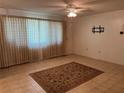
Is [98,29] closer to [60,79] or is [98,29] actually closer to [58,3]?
[58,3]

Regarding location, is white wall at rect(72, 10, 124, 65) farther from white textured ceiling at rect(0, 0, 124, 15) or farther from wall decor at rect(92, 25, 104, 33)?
white textured ceiling at rect(0, 0, 124, 15)

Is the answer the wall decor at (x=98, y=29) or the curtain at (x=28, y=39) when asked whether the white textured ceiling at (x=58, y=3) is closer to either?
the curtain at (x=28, y=39)

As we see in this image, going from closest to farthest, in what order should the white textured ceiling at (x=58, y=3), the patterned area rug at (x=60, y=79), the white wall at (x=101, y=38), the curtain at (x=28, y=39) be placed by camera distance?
1. the patterned area rug at (x=60, y=79)
2. the white textured ceiling at (x=58, y=3)
3. the curtain at (x=28, y=39)
4. the white wall at (x=101, y=38)

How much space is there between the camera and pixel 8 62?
395 centimetres

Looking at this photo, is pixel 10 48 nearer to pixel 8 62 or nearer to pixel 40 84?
pixel 8 62

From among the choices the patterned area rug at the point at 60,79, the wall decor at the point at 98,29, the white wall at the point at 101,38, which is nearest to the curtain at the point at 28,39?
the white wall at the point at 101,38

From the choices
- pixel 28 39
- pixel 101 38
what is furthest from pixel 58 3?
pixel 101 38

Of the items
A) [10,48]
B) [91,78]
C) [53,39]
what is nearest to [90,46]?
[53,39]

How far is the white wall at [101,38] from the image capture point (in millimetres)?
4121

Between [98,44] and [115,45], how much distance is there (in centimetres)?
83

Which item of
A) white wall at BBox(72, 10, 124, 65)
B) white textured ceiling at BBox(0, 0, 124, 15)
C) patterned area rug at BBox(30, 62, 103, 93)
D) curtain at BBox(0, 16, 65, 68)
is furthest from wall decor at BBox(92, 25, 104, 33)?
patterned area rug at BBox(30, 62, 103, 93)

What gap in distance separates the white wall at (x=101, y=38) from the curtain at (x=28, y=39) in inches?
44.1

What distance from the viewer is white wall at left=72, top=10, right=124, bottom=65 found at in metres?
4.12

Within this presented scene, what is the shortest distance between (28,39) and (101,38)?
3565 millimetres
